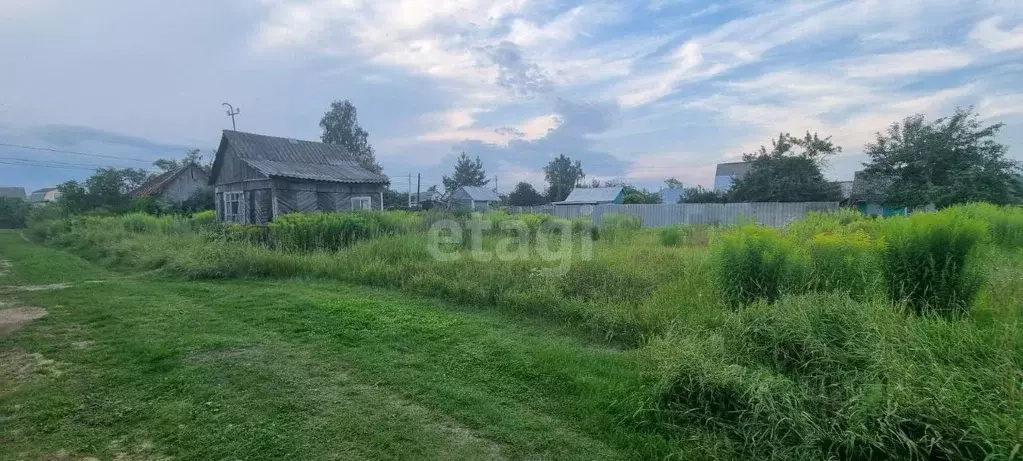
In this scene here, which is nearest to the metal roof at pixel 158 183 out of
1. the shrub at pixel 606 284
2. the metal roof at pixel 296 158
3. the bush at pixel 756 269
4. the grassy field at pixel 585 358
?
the metal roof at pixel 296 158

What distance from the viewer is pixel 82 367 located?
397cm

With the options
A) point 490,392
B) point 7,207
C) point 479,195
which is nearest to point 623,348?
point 490,392

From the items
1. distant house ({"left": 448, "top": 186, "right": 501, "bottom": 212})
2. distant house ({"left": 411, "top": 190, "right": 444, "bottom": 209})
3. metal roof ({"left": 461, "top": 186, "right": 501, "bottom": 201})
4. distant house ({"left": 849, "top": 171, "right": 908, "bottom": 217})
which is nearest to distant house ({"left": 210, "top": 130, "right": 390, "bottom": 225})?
distant house ({"left": 411, "top": 190, "right": 444, "bottom": 209})

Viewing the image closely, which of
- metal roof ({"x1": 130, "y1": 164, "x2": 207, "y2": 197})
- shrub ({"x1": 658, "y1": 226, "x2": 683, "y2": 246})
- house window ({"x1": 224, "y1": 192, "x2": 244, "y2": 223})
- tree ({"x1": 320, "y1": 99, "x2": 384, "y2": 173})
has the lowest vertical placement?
shrub ({"x1": 658, "y1": 226, "x2": 683, "y2": 246})

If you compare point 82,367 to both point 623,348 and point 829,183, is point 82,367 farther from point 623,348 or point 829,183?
point 829,183

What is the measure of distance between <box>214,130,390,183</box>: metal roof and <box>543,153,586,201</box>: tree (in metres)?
35.6

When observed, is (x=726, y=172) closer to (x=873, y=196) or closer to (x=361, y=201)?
(x=873, y=196)

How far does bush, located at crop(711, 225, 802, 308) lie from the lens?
4.85m

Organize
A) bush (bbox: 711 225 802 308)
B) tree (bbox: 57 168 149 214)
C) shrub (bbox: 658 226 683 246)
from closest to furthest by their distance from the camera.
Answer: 1. bush (bbox: 711 225 802 308)
2. shrub (bbox: 658 226 683 246)
3. tree (bbox: 57 168 149 214)

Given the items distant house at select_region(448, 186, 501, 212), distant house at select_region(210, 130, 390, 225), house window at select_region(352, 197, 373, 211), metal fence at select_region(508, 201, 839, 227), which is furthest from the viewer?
distant house at select_region(448, 186, 501, 212)

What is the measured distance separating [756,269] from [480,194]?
4048cm

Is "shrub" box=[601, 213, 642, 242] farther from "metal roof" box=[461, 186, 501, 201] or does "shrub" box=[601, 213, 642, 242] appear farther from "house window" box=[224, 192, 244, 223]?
"metal roof" box=[461, 186, 501, 201]

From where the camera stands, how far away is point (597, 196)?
38656 mm

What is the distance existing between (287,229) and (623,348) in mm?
8787
